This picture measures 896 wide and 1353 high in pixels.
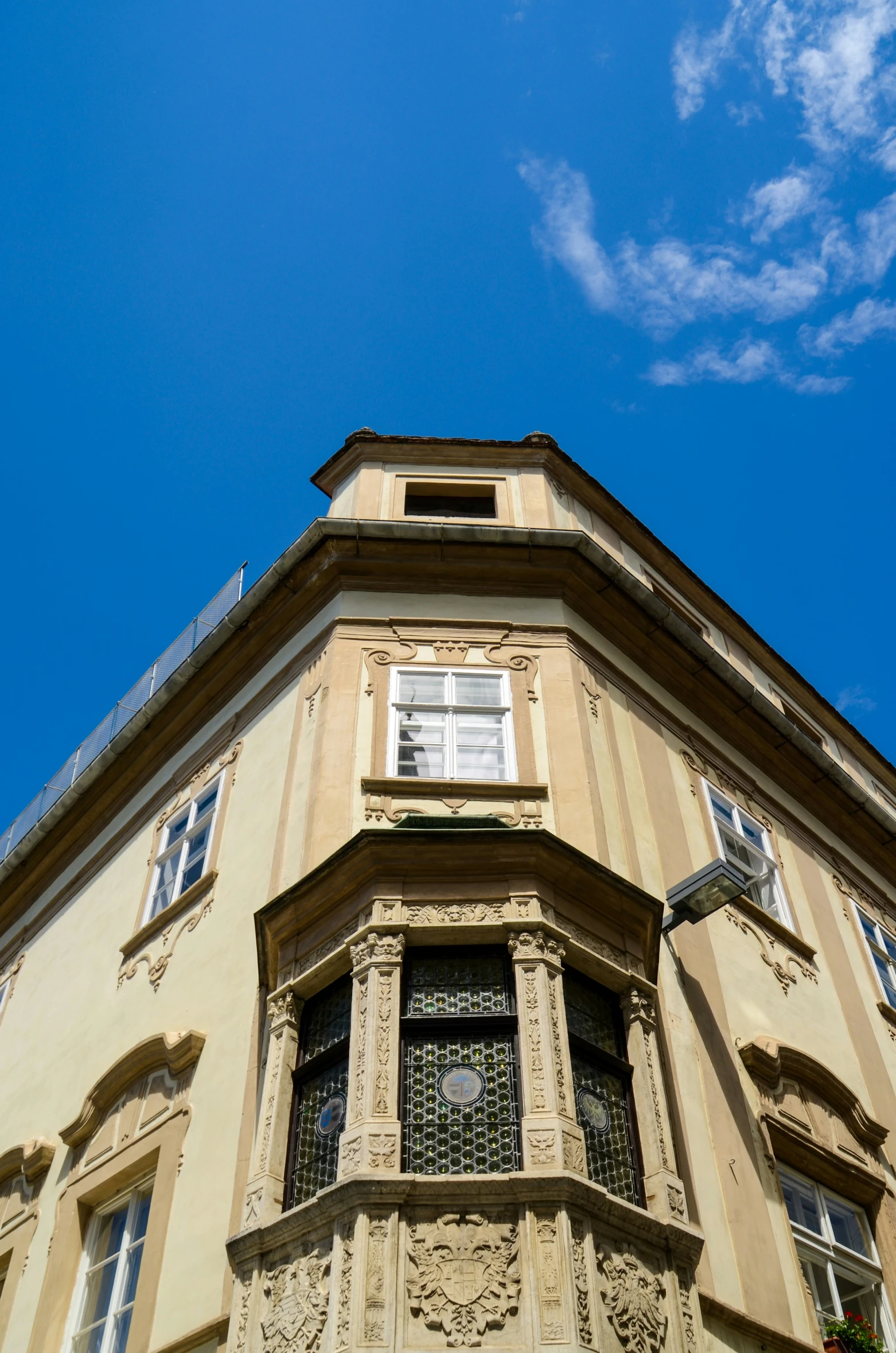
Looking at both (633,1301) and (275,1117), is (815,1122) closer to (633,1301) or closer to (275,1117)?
(633,1301)

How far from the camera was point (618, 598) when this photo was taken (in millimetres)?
16109

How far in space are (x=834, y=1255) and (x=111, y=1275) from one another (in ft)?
21.5

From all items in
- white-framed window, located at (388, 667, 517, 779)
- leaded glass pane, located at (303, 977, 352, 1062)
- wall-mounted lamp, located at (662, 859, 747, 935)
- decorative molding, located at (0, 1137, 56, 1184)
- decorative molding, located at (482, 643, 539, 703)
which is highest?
decorative molding, located at (482, 643, 539, 703)

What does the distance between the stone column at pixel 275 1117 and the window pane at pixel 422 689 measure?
13.2 feet

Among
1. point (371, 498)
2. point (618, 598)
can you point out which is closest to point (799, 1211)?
point (618, 598)

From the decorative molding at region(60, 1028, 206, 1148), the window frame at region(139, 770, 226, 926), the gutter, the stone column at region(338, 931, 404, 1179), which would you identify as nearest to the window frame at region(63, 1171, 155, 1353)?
the decorative molding at region(60, 1028, 206, 1148)

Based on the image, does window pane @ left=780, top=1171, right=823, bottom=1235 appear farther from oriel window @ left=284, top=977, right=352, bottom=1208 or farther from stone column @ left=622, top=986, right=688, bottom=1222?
oriel window @ left=284, top=977, right=352, bottom=1208

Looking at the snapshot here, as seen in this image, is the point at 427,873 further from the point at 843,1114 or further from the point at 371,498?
the point at 371,498

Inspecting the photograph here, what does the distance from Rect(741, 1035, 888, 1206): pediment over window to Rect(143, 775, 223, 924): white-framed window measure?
640 cm

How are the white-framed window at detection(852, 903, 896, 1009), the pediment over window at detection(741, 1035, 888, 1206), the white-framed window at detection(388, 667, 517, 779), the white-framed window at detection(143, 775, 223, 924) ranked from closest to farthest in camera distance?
1. the pediment over window at detection(741, 1035, 888, 1206)
2. the white-framed window at detection(388, 667, 517, 779)
3. the white-framed window at detection(143, 775, 223, 924)
4. the white-framed window at detection(852, 903, 896, 1009)

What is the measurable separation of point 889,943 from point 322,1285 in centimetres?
1176

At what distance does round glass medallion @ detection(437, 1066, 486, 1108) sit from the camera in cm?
955

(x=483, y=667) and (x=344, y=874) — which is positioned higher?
(x=483, y=667)

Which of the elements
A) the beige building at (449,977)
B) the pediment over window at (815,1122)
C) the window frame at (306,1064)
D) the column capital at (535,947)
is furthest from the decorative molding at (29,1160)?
the pediment over window at (815,1122)
